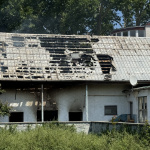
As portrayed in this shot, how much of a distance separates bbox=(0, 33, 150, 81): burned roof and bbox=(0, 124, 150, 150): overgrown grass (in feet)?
28.6

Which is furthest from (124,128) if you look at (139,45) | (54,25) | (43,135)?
(54,25)

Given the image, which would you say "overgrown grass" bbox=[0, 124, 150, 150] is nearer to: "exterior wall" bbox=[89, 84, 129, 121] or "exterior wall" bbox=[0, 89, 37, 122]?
Result: "exterior wall" bbox=[0, 89, 37, 122]

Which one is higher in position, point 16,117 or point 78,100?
point 78,100

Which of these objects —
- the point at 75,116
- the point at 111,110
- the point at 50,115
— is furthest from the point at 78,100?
the point at 111,110

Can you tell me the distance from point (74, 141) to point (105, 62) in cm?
1280

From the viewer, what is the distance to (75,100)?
28.8m

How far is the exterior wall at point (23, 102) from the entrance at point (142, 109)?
243 inches

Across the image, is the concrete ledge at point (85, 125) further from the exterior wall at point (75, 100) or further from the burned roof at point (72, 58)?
the exterior wall at point (75, 100)

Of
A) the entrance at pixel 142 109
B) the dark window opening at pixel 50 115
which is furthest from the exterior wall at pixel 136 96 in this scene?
the dark window opening at pixel 50 115

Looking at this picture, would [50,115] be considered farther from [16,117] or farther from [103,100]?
[103,100]

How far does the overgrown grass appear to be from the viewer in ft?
56.4

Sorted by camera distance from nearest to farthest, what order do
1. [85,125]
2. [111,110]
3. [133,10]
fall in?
[85,125] < [111,110] < [133,10]

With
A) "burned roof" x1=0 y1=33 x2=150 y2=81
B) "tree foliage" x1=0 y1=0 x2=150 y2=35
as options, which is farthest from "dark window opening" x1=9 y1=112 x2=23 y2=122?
"tree foliage" x1=0 y1=0 x2=150 y2=35

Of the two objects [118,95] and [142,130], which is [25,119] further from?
[142,130]
